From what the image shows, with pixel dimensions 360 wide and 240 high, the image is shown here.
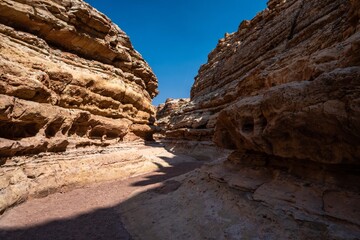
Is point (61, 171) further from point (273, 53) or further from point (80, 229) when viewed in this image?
point (273, 53)

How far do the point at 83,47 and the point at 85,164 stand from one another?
929 cm

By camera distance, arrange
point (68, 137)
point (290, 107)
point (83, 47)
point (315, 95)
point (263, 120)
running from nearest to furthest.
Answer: point (315, 95) → point (290, 107) → point (263, 120) → point (68, 137) → point (83, 47)

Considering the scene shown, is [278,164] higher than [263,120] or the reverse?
the reverse

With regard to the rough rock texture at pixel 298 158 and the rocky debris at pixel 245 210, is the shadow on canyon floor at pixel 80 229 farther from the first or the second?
the rough rock texture at pixel 298 158

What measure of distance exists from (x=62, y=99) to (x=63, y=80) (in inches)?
47.1

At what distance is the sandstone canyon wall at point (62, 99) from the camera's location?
8047 mm

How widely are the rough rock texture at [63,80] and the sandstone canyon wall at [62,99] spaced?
0.04 meters

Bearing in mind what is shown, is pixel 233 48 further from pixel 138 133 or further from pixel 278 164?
pixel 278 164

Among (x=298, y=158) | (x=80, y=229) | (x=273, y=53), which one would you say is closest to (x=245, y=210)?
(x=298, y=158)

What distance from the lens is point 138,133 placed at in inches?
720

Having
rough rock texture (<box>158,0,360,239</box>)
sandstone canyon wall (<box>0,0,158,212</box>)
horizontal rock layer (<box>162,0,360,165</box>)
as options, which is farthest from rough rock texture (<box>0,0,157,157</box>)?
horizontal rock layer (<box>162,0,360,165</box>)

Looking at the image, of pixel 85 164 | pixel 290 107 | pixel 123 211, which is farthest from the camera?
pixel 85 164

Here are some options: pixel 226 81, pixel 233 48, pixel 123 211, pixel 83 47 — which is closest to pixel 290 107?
pixel 123 211

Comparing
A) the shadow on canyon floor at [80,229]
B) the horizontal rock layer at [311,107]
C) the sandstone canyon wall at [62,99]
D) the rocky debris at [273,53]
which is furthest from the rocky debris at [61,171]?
the rocky debris at [273,53]
